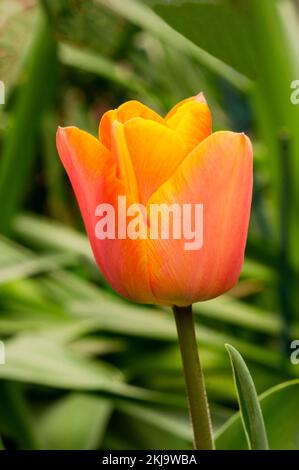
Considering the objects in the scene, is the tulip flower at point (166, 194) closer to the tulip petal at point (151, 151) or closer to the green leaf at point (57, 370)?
the tulip petal at point (151, 151)

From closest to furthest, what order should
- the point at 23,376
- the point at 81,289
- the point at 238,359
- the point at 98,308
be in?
the point at 238,359
the point at 23,376
the point at 98,308
the point at 81,289

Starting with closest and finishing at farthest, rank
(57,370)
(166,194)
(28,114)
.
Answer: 1. (166,194)
2. (57,370)
3. (28,114)

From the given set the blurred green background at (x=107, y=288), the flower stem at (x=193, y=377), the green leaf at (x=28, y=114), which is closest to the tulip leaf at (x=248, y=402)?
the flower stem at (x=193, y=377)

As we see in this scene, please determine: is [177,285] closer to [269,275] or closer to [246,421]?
[246,421]

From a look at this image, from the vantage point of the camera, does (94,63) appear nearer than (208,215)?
No

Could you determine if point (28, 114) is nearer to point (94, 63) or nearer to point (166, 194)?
point (94, 63)

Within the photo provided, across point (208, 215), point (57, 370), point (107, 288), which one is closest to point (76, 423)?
point (57, 370)
